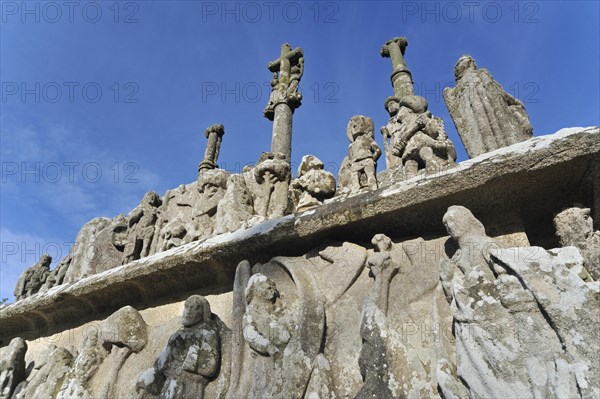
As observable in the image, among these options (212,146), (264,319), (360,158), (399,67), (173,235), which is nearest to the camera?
(264,319)

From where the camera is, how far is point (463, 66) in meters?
4.37

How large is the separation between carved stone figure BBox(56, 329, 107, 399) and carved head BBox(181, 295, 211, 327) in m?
1.22

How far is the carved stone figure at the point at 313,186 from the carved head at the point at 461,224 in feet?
4.69

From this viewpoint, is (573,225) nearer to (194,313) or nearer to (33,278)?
(194,313)

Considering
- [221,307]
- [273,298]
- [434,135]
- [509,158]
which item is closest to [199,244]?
[221,307]

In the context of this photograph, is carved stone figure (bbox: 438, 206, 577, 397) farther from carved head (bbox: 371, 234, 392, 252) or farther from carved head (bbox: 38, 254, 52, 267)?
carved head (bbox: 38, 254, 52, 267)

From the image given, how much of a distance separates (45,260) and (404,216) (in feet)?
23.0

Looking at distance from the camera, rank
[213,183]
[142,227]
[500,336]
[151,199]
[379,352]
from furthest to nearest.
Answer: [151,199] < [142,227] < [213,183] < [379,352] < [500,336]

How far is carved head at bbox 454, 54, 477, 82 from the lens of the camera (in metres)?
4.32

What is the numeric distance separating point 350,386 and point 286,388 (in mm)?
415

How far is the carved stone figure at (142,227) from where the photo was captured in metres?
5.00

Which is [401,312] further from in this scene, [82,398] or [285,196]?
[82,398]

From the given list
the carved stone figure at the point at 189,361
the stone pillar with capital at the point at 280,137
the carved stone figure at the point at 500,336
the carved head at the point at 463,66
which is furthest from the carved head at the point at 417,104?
the carved stone figure at the point at 189,361

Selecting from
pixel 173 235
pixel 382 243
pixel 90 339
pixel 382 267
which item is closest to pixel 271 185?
pixel 173 235
